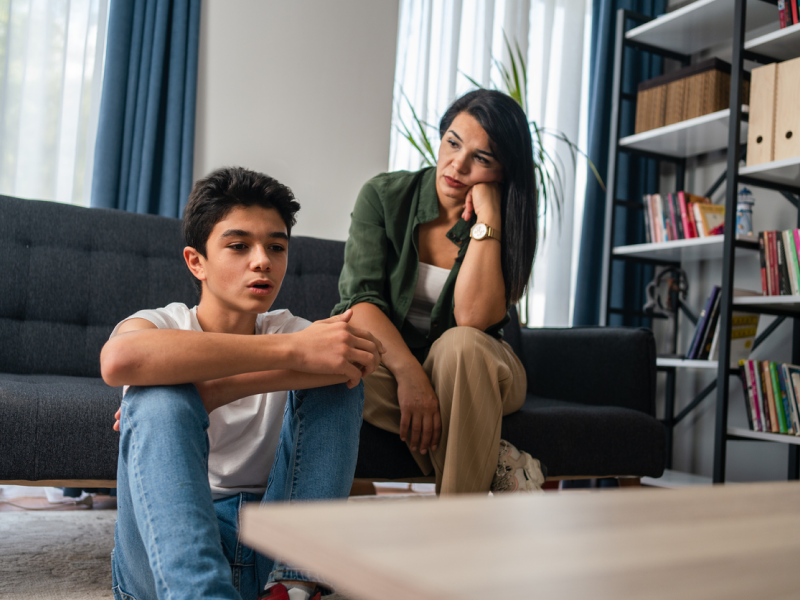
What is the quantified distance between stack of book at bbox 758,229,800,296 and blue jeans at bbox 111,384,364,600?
1926mm

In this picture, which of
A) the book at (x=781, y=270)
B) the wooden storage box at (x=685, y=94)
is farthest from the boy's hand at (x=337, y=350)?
the wooden storage box at (x=685, y=94)

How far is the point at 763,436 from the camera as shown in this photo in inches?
92.1

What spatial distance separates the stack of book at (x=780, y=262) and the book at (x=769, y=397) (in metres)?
0.27

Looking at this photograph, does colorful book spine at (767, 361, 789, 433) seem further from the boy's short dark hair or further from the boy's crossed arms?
the boy's short dark hair

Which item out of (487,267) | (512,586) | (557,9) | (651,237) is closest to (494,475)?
(487,267)

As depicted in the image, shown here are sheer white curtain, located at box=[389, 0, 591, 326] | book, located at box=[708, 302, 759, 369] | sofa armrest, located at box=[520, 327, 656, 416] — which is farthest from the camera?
sheer white curtain, located at box=[389, 0, 591, 326]

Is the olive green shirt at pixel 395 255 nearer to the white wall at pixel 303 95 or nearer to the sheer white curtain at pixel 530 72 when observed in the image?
the white wall at pixel 303 95

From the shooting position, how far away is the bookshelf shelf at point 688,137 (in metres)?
2.70

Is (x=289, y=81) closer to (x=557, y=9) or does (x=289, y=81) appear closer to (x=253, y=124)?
(x=253, y=124)

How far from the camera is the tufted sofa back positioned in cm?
157

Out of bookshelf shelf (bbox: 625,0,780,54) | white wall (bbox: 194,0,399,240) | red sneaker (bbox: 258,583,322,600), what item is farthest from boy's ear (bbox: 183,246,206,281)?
bookshelf shelf (bbox: 625,0,780,54)

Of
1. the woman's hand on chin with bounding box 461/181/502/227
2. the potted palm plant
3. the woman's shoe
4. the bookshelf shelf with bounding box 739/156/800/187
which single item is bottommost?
the woman's shoe

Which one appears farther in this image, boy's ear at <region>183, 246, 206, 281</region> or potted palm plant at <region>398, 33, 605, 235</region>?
potted palm plant at <region>398, 33, 605, 235</region>

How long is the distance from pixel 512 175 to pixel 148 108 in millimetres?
1413
